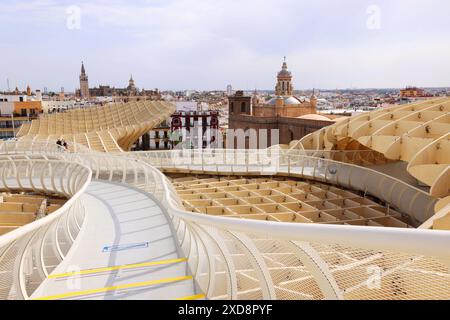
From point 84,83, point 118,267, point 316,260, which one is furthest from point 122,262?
point 84,83

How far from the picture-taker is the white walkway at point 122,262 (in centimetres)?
542

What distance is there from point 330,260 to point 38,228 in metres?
3.18

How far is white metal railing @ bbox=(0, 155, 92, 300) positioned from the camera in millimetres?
4098

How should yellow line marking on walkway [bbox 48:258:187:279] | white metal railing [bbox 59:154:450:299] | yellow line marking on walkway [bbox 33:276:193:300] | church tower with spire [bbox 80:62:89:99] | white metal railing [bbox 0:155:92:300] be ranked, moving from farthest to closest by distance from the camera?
church tower with spire [bbox 80:62:89:99] → yellow line marking on walkway [bbox 48:258:187:279] → yellow line marking on walkway [bbox 33:276:193:300] → white metal railing [bbox 0:155:92:300] → white metal railing [bbox 59:154:450:299]

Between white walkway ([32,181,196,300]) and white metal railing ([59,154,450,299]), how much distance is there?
1078 mm

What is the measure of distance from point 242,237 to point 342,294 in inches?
45.1

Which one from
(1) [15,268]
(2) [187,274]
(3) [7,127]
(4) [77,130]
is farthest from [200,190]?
(3) [7,127]

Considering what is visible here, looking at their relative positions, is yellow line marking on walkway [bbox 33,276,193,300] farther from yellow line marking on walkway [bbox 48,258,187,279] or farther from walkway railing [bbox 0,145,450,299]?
yellow line marking on walkway [bbox 48,258,187,279]

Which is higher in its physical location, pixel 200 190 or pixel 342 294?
pixel 342 294

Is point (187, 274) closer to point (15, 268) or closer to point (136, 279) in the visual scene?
point (136, 279)

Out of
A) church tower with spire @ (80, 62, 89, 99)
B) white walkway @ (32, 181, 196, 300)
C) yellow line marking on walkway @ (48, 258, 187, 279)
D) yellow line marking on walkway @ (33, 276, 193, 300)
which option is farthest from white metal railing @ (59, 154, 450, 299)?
church tower with spire @ (80, 62, 89, 99)

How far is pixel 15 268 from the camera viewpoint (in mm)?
4133

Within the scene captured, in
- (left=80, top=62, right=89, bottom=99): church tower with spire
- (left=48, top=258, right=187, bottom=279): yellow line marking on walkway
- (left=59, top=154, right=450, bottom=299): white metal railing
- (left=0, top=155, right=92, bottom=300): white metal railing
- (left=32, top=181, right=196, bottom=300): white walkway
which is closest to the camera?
(left=59, top=154, right=450, bottom=299): white metal railing

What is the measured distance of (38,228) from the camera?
4438 millimetres
